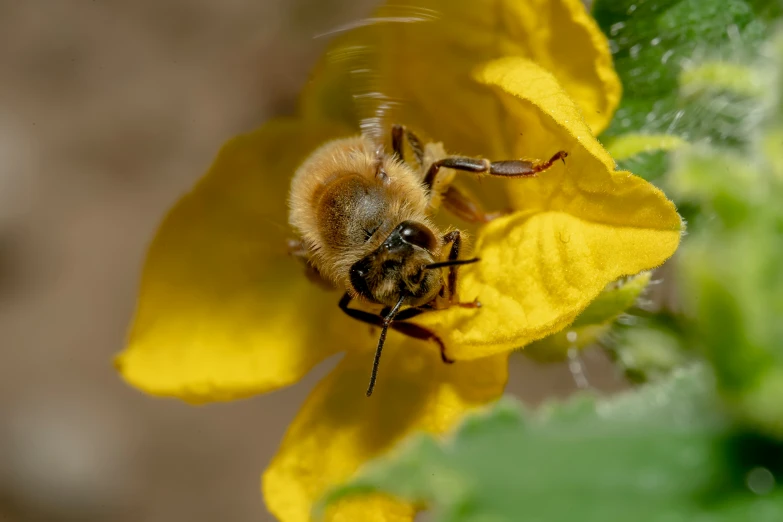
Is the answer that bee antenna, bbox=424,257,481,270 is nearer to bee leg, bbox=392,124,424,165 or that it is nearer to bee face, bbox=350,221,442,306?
bee face, bbox=350,221,442,306

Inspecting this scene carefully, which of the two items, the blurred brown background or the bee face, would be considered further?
the blurred brown background

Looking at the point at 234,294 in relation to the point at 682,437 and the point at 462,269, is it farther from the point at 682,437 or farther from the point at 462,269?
the point at 682,437

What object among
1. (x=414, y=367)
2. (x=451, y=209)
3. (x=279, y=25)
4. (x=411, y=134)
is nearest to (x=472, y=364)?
(x=414, y=367)

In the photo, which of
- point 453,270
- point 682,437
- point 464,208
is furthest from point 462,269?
point 682,437

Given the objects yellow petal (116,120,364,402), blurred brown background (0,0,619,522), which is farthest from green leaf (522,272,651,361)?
blurred brown background (0,0,619,522)

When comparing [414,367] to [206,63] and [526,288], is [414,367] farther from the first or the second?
[206,63]
